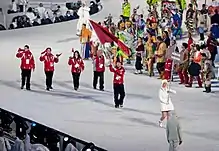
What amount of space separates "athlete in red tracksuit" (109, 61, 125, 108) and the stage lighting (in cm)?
258

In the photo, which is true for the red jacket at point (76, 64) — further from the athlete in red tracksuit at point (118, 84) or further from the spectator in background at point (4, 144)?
the spectator in background at point (4, 144)

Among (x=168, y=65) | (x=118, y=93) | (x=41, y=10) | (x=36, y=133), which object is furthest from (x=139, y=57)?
(x=41, y=10)

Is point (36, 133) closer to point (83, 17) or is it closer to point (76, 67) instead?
point (76, 67)

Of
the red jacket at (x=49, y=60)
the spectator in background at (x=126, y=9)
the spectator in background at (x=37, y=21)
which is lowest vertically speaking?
the red jacket at (x=49, y=60)

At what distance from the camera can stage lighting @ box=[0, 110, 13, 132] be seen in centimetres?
1445

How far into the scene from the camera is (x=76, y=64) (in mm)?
17859

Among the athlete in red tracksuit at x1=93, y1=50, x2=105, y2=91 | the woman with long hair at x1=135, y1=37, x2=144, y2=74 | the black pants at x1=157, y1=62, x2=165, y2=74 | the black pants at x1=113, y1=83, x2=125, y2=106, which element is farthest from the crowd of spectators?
the black pants at x1=113, y1=83, x2=125, y2=106

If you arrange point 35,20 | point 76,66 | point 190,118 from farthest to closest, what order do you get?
1. point 35,20
2. point 76,66
3. point 190,118

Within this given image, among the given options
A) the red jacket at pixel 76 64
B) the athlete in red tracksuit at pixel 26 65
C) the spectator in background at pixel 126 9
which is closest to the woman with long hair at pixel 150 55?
the red jacket at pixel 76 64

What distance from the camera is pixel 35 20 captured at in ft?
81.0

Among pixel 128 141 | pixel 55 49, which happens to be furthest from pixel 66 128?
pixel 55 49

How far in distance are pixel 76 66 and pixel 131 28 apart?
3661mm

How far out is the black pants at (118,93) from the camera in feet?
53.7

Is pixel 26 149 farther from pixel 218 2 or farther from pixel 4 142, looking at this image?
pixel 218 2
